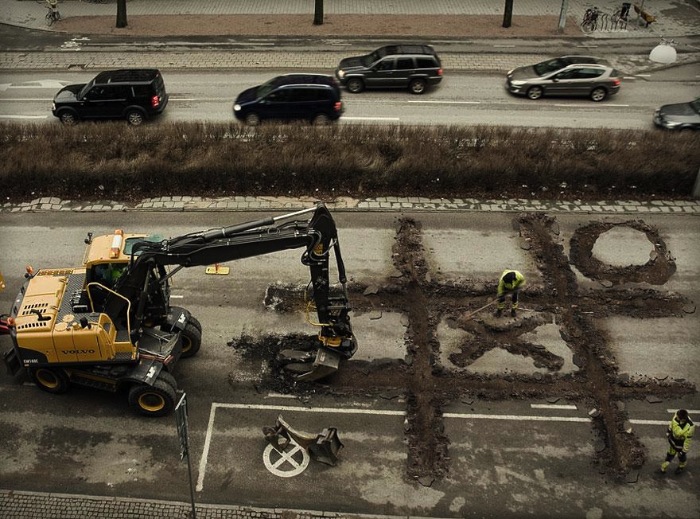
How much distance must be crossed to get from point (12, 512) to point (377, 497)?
6.85m

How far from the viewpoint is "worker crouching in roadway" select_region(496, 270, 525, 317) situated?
16344 mm

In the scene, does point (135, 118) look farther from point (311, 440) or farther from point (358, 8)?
point (311, 440)

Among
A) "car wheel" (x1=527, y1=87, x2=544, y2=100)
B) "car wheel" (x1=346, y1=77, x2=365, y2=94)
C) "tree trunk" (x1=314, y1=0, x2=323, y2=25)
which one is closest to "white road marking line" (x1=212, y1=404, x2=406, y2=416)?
"car wheel" (x1=346, y1=77, x2=365, y2=94)

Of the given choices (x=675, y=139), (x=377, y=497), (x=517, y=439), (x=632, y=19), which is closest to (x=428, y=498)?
(x=377, y=497)

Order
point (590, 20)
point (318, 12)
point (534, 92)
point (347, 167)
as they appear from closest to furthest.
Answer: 1. point (347, 167)
2. point (534, 92)
3. point (590, 20)
4. point (318, 12)

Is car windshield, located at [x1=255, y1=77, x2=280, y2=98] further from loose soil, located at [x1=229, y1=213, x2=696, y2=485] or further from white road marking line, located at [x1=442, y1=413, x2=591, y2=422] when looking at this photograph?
white road marking line, located at [x1=442, y1=413, x2=591, y2=422]

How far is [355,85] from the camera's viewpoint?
1113 inches

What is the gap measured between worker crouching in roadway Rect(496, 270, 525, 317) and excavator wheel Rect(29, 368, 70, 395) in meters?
10.3

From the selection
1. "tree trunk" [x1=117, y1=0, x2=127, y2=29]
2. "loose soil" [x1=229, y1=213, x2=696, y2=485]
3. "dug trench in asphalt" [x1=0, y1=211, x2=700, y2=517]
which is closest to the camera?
"dug trench in asphalt" [x1=0, y1=211, x2=700, y2=517]

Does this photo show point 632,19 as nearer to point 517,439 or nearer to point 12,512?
point 517,439

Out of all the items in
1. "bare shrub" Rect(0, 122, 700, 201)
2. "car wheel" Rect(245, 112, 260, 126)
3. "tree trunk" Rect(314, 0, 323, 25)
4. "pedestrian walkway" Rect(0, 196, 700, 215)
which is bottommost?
"pedestrian walkway" Rect(0, 196, 700, 215)

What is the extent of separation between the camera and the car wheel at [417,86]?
92.7ft

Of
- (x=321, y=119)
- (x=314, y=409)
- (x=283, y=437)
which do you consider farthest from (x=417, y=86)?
(x=283, y=437)

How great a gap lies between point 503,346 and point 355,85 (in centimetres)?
1577
